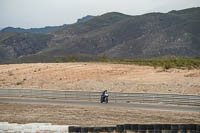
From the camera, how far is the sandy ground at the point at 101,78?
119ft

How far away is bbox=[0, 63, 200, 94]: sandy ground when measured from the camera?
3641 cm

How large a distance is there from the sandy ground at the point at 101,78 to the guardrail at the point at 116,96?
5.75m

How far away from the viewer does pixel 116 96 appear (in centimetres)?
2973

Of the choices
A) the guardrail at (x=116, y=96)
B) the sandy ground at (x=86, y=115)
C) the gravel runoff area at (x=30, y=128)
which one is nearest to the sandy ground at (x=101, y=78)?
the guardrail at (x=116, y=96)

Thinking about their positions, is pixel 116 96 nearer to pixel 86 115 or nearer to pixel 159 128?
pixel 86 115

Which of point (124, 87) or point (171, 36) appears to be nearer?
point (124, 87)

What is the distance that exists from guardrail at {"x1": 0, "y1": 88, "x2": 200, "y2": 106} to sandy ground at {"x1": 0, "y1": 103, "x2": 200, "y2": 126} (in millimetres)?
4068

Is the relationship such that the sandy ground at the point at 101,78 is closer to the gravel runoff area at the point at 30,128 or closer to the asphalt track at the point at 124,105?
the asphalt track at the point at 124,105

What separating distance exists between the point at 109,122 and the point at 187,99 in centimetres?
1093

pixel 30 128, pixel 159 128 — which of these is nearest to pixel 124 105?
pixel 30 128

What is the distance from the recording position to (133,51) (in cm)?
16125

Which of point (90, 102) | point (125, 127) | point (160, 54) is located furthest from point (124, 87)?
point (160, 54)

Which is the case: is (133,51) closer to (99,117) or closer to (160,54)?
(160,54)

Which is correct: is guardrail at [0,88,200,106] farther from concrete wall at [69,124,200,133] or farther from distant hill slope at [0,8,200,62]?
distant hill slope at [0,8,200,62]
